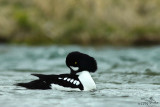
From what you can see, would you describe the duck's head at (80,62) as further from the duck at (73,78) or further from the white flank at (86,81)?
the white flank at (86,81)

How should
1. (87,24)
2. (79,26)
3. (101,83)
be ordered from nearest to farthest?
(101,83), (79,26), (87,24)

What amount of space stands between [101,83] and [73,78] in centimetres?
263

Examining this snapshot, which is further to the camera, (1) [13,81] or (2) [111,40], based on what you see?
(2) [111,40]

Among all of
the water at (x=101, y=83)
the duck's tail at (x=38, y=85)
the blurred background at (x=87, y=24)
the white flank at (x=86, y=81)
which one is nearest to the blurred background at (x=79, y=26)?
the blurred background at (x=87, y=24)

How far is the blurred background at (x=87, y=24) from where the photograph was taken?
38.8 meters

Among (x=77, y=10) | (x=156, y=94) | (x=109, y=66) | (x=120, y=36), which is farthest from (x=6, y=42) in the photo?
(x=156, y=94)

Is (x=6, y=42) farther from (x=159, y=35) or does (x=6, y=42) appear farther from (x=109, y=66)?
(x=109, y=66)

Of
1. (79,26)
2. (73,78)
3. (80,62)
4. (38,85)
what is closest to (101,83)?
(80,62)

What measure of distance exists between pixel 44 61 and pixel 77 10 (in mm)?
14488

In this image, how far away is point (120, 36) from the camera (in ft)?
127

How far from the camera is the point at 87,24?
39.4 metres

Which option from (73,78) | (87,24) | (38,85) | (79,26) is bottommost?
(38,85)

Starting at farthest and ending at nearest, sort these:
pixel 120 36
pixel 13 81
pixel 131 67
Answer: pixel 120 36
pixel 131 67
pixel 13 81

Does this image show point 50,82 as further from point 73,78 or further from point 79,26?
point 79,26
